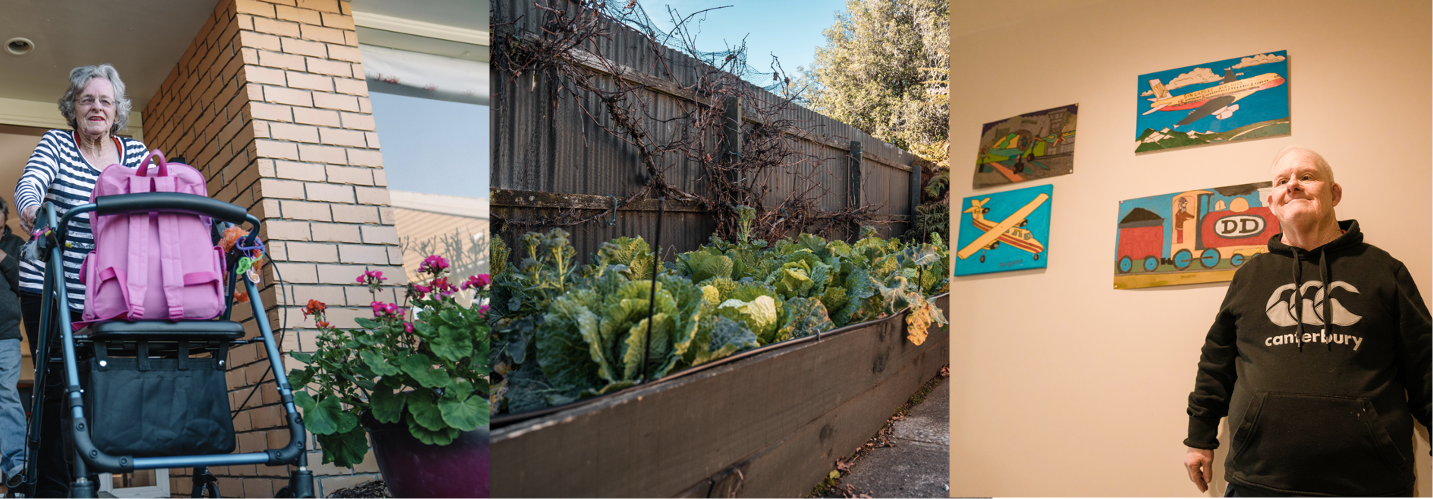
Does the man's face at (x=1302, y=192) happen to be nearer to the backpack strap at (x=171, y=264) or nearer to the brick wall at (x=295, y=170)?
the backpack strap at (x=171, y=264)

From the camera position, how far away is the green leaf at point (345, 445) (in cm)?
182

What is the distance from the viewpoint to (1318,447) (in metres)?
0.88

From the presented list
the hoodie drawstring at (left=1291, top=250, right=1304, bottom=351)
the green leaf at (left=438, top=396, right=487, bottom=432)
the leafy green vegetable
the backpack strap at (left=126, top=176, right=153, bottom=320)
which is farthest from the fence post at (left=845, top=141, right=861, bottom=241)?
the backpack strap at (left=126, top=176, right=153, bottom=320)

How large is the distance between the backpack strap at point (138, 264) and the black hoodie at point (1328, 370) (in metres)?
2.11

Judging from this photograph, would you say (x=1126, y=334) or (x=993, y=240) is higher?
(x=993, y=240)

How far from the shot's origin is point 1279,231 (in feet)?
3.02

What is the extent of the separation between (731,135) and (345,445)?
4.71ft

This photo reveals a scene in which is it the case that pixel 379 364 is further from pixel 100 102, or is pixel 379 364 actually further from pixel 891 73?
pixel 891 73

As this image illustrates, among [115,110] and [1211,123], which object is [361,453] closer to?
[115,110]

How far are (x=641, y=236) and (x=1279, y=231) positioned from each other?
3.29 feet

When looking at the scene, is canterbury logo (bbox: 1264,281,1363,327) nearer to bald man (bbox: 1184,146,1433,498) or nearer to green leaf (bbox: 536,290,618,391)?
bald man (bbox: 1184,146,1433,498)

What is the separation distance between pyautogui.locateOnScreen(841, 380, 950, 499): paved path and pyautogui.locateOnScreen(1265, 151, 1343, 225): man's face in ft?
2.54

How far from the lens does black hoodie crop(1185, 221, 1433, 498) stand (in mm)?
839

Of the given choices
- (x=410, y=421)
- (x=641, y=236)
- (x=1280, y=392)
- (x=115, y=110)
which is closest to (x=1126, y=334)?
(x=1280, y=392)
